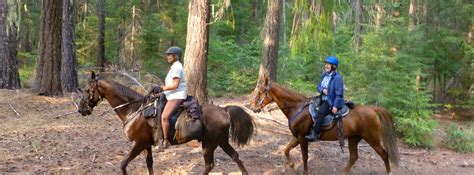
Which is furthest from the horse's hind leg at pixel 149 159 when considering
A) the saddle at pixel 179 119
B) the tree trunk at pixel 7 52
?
the tree trunk at pixel 7 52

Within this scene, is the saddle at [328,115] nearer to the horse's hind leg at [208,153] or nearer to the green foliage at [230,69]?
the horse's hind leg at [208,153]

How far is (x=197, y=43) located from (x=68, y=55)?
7.33m

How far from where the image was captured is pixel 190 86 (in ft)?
28.5

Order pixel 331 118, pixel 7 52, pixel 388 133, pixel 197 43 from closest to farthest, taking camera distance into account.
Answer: pixel 331 118 < pixel 388 133 < pixel 197 43 < pixel 7 52

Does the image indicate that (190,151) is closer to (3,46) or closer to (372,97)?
(372,97)

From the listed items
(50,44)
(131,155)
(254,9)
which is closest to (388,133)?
(131,155)

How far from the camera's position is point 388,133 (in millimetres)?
8320

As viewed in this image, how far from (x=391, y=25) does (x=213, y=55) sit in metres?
8.90

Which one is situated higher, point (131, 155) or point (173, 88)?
point (173, 88)

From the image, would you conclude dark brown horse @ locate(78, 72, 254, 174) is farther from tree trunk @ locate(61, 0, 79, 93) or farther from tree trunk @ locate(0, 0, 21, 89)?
tree trunk @ locate(0, 0, 21, 89)

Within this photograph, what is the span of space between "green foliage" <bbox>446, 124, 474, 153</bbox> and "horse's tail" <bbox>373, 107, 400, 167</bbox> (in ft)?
18.5

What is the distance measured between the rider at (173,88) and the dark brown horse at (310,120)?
200 cm

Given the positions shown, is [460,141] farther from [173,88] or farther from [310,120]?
[173,88]

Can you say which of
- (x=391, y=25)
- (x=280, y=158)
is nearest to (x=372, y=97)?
(x=391, y=25)
